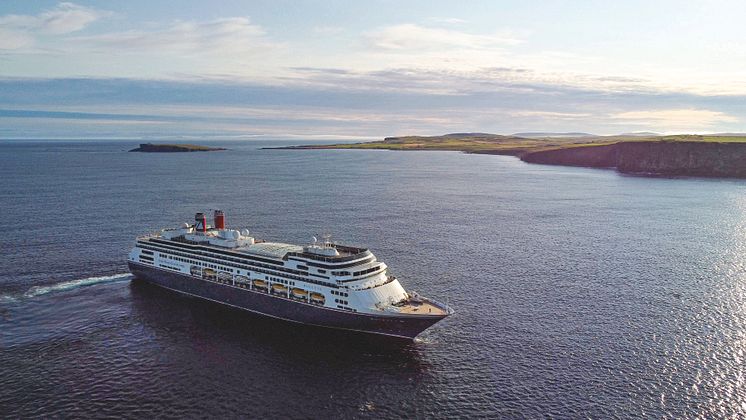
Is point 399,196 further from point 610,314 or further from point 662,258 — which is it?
point 610,314

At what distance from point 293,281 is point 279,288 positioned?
219 centimetres

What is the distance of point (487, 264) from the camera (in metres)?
78.1

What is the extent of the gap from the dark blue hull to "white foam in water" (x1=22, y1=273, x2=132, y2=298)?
2253 millimetres

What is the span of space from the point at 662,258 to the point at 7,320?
87.7m

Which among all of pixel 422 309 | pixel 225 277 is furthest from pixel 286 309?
pixel 422 309

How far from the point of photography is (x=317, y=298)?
5669 centimetres

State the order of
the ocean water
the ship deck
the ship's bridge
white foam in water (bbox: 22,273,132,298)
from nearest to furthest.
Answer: the ocean water, the ship deck, the ship's bridge, white foam in water (bbox: 22,273,132,298)

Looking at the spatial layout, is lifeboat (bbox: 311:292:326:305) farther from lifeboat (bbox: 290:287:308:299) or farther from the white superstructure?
lifeboat (bbox: 290:287:308:299)

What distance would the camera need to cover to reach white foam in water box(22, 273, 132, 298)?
210 feet

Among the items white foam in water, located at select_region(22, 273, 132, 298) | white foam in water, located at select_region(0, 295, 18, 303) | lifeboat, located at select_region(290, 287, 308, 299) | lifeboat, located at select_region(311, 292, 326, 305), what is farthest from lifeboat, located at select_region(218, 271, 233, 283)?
white foam in water, located at select_region(0, 295, 18, 303)

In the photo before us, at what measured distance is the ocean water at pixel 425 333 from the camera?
42.7 m

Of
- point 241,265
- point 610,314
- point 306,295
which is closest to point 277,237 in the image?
point 241,265

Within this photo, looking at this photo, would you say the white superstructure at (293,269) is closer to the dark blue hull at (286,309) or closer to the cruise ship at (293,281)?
the cruise ship at (293,281)

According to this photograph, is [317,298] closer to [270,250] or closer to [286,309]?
[286,309]
